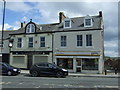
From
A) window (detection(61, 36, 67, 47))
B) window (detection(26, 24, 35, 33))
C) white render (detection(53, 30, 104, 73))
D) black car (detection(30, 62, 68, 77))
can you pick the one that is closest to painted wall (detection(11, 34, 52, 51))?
window (detection(26, 24, 35, 33))

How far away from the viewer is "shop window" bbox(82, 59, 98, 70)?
22.0 meters

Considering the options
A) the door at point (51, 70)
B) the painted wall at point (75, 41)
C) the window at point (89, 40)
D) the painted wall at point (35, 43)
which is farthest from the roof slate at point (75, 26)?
the door at point (51, 70)

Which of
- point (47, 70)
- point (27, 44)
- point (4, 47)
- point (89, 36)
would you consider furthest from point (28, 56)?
point (89, 36)

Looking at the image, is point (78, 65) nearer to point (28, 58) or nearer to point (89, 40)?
point (89, 40)

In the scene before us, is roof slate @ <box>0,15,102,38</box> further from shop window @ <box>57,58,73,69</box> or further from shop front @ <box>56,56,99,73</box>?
shop window @ <box>57,58,73,69</box>

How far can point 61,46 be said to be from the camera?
23656 millimetres

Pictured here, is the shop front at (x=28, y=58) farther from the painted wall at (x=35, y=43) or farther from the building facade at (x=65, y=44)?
the painted wall at (x=35, y=43)

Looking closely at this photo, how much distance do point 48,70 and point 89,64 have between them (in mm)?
7329

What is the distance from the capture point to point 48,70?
688 inches

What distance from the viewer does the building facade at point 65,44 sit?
22000 mm

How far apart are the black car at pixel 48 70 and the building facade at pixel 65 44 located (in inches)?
227

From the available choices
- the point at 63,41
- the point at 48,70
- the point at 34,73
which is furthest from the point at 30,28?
the point at 48,70

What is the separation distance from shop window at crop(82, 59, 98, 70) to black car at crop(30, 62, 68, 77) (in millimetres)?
6008

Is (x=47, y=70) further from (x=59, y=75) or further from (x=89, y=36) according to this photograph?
(x=89, y=36)
